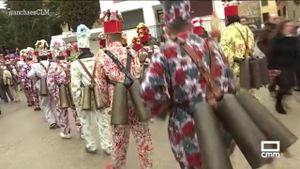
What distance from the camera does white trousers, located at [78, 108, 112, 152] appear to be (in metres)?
7.64

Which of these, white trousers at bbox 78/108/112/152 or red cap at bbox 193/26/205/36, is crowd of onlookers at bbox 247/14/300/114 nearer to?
red cap at bbox 193/26/205/36

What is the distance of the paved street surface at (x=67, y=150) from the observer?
260 inches

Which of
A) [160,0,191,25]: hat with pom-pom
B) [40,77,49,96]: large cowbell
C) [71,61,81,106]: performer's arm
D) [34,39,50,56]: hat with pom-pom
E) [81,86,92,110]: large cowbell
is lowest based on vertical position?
[40,77,49,96]: large cowbell

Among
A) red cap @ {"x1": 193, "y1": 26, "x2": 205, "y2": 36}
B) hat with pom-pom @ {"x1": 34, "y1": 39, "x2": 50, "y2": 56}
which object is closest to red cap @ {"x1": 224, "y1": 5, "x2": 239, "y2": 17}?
red cap @ {"x1": 193, "y1": 26, "x2": 205, "y2": 36}

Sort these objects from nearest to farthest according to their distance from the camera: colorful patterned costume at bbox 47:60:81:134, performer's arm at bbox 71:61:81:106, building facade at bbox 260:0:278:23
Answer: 1. performer's arm at bbox 71:61:81:106
2. colorful patterned costume at bbox 47:60:81:134
3. building facade at bbox 260:0:278:23

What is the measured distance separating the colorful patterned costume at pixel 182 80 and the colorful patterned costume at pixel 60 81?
18.5 ft

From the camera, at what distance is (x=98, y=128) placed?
7773 mm

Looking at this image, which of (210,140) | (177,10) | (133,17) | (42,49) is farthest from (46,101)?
(210,140)

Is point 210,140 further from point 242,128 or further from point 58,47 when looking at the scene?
point 58,47

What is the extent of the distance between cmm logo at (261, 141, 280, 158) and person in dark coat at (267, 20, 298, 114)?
5.15 m

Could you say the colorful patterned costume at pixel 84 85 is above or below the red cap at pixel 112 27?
below

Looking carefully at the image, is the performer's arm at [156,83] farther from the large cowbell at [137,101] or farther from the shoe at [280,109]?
the shoe at [280,109]

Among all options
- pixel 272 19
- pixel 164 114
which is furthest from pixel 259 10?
pixel 164 114

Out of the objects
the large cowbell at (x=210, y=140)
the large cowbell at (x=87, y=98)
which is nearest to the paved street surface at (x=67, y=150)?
the large cowbell at (x=87, y=98)
